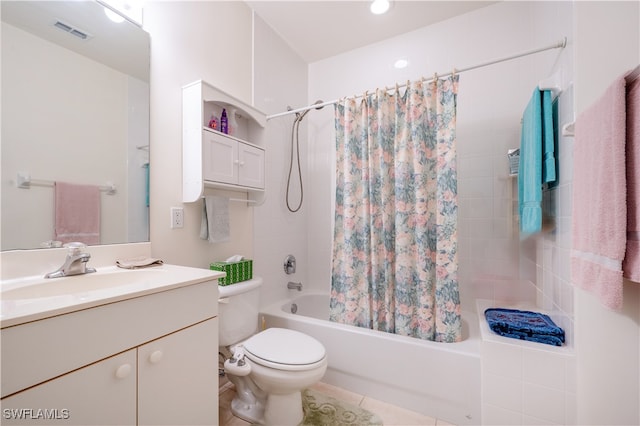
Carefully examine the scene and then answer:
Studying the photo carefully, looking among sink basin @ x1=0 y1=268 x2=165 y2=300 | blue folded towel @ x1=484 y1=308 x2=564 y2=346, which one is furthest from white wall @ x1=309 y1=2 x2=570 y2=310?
sink basin @ x1=0 y1=268 x2=165 y2=300

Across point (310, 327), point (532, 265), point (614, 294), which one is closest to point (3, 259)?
point (310, 327)

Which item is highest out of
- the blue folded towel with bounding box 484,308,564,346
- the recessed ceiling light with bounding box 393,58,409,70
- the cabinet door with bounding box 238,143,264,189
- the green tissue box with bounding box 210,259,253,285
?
the recessed ceiling light with bounding box 393,58,409,70

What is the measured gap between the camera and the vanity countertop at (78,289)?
636 millimetres

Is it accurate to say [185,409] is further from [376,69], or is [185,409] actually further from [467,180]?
[376,69]

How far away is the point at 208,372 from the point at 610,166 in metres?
1.48

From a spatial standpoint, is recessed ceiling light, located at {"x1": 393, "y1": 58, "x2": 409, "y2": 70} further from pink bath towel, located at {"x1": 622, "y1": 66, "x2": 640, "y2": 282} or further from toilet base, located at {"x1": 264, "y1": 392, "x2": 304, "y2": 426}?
toilet base, located at {"x1": 264, "y1": 392, "x2": 304, "y2": 426}

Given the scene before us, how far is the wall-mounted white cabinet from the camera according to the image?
4.68 feet

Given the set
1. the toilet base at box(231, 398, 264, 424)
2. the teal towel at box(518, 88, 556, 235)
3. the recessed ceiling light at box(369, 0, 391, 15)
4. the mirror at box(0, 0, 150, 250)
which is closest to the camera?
the mirror at box(0, 0, 150, 250)

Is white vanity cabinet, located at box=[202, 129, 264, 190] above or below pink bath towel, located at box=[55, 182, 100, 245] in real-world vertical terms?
above

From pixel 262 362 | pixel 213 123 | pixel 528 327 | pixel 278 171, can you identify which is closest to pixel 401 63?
pixel 278 171

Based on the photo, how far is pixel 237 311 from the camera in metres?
1.49

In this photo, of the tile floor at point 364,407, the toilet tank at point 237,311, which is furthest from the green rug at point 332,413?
the toilet tank at point 237,311

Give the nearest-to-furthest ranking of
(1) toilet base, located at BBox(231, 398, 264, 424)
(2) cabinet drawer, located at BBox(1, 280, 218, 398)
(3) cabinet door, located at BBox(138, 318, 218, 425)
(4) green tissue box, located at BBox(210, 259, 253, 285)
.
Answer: (2) cabinet drawer, located at BBox(1, 280, 218, 398), (3) cabinet door, located at BBox(138, 318, 218, 425), (1) toilet base, located at BBox(231, 398, 264, 424), (4) green tissue box, located at BBox(210, 259, 253, 285)

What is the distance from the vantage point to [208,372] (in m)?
1.05
